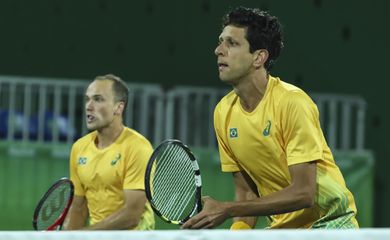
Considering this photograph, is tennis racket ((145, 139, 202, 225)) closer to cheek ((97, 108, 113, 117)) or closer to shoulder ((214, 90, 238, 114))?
shoulder ((214, 90, 238, 114))

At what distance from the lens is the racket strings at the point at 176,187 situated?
633cm

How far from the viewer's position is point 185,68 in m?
14.6

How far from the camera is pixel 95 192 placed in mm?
8625

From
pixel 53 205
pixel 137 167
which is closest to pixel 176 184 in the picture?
pixel 53 205

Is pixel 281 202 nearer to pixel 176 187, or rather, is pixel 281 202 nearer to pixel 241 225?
pixel 241 225

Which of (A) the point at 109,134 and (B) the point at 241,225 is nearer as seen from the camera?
(B) the point at 241,225

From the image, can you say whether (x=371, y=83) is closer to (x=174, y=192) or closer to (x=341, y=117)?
(x=341, y=117)

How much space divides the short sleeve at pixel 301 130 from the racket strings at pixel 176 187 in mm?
671

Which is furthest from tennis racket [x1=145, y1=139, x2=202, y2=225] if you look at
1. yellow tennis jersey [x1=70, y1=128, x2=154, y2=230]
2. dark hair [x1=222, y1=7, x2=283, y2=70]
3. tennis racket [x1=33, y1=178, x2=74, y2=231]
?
yellow tennis jersey [x1=70, y1=128, x2=154, y2=230]

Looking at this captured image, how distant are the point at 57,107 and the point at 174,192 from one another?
19.0 ft

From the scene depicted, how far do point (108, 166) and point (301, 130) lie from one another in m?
3.03

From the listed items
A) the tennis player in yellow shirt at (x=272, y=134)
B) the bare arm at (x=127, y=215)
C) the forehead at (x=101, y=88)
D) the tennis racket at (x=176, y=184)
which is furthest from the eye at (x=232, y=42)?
the forehead at (x=101, y=88)

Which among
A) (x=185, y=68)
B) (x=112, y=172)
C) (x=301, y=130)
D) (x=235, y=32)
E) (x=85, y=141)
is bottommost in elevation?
(x=112, y=172)

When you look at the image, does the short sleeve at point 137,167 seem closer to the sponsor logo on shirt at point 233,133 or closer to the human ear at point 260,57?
the sponsor logo on shirt at point 233,133
